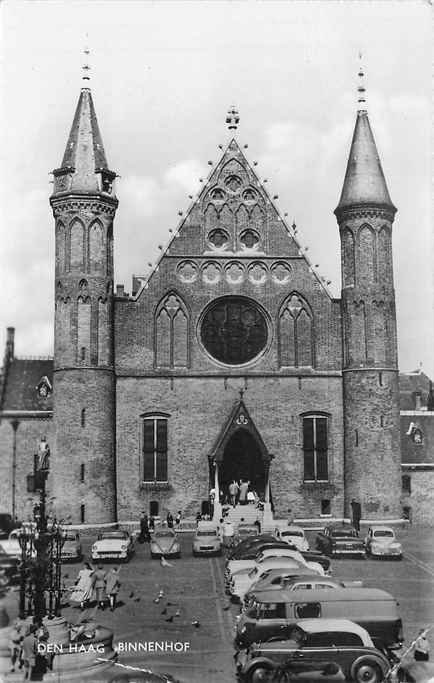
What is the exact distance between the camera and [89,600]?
24.3 m

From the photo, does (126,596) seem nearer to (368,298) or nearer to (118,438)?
(118,438)

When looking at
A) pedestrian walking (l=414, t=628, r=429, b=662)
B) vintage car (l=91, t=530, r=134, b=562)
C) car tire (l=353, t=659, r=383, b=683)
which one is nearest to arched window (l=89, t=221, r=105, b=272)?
vintage car (l=91, t=530, r=134, b=562)

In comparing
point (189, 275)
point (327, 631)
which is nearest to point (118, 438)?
point (189, 275)

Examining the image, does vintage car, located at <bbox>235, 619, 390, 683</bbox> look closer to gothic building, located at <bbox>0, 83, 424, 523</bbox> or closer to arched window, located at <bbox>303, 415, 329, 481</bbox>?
gothic building, located at <bbox>0, 83, 424, 523</bbox>

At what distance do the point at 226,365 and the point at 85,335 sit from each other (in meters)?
7.17

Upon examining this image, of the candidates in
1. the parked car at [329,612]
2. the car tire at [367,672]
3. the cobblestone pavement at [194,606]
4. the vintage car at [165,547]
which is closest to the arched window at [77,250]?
the cobblestone pavement at [194,606]

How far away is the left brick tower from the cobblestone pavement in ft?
22.7

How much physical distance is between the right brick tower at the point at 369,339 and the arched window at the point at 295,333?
1.80 m

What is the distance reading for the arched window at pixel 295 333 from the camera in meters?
45.0

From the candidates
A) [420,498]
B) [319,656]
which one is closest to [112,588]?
[319,656]

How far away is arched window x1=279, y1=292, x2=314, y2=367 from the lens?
4500cm

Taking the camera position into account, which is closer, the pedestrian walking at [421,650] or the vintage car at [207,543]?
the pedestrian walking at [421,650]

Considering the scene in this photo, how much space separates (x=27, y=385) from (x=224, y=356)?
1379cm

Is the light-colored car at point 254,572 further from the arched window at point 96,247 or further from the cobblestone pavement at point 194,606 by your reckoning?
the arched window at point 96,247
